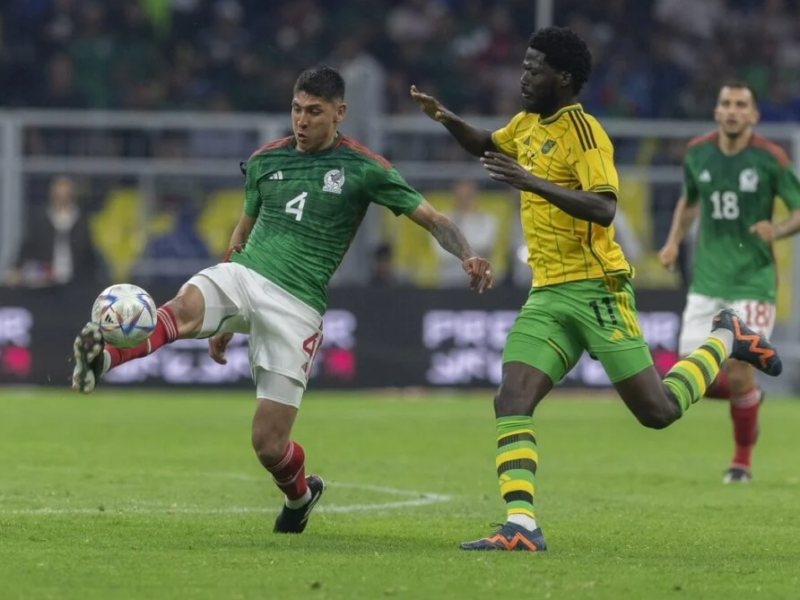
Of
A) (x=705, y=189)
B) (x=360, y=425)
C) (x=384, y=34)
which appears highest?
(x=384, y=34)

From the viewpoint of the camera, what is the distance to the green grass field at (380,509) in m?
6.75

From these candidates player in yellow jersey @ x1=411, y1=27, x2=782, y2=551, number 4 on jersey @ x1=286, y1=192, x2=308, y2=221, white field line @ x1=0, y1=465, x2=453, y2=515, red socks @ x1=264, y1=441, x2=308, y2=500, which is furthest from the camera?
white field line @ x1=0, y1=465, x2=453, y2=515

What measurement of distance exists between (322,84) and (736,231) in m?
4.98

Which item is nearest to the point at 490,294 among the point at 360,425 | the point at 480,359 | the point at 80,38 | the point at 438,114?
the point at 480,359

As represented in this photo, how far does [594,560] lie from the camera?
7.56m

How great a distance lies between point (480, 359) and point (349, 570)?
13.4 meters

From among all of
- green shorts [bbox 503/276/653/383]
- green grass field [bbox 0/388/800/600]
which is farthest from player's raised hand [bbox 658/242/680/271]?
green shorts [bbox 503/276/653/383]

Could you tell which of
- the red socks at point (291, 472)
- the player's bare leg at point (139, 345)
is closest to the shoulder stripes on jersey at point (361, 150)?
the player's bare leg at point (139, 345)

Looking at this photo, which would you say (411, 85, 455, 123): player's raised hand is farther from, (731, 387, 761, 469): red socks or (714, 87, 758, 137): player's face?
(731, 387, 761, 469): red socks

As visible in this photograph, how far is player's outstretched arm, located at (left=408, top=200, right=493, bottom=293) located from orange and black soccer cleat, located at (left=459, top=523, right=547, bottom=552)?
1153 mm

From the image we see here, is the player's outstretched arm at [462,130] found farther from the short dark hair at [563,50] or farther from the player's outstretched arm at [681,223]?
the player's outstretched arm at [681,223]

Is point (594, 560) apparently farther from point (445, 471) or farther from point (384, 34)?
point (384, 34)

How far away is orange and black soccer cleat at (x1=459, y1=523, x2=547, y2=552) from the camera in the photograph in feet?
25.4

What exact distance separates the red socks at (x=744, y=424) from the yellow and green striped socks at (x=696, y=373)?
2.94 m
